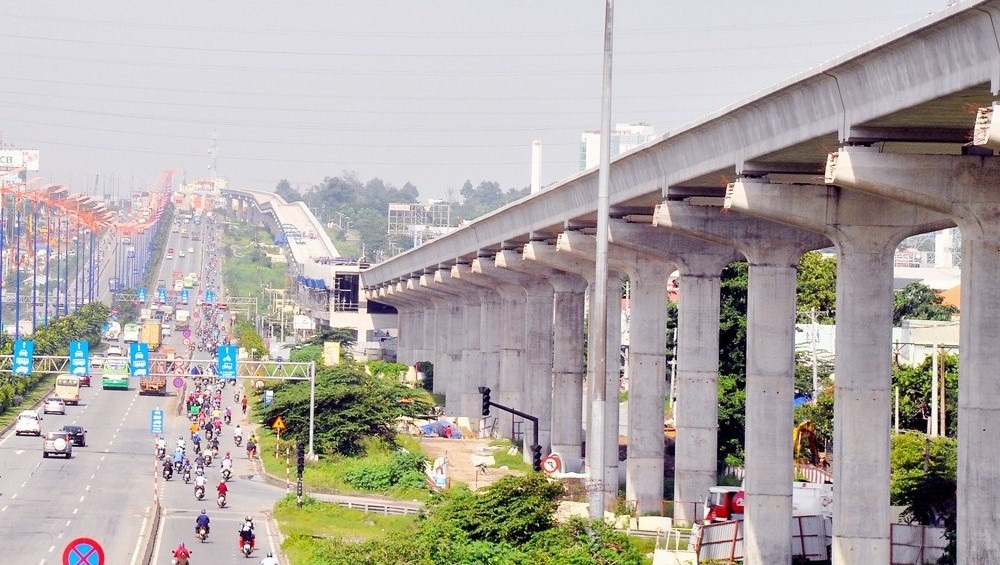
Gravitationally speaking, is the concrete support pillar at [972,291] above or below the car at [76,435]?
above

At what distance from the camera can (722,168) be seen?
41750 millimetres

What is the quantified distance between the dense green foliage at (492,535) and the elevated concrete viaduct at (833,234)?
272 cm

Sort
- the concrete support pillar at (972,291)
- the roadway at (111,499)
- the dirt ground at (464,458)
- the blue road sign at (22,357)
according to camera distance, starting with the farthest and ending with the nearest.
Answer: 1. the blue road sign at (22,357)
2. the dirt ground at (464,458)
3. the roadway at (111,499)
4. the concrete support pillar at (972,291)

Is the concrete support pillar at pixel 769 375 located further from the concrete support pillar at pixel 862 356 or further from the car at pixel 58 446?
the car at pixel 58 446

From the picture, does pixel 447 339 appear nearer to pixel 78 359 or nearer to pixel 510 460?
pixel 78 359

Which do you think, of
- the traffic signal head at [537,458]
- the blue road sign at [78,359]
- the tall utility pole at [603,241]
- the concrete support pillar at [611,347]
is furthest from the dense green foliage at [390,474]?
the tall utility pole at [603,241]

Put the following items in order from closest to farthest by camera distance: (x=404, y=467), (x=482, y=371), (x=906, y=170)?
(x=906, y=170) < (x=404, y=467) < (x=482, y=371)

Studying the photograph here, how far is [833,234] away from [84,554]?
17.2 metres

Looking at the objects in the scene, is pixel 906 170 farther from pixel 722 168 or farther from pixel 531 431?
pixel 531 431

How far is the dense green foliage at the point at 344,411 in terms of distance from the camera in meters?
82.5

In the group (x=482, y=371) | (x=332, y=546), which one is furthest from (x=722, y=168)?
(x=482, y=371)

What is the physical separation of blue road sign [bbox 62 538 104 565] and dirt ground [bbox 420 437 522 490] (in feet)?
127

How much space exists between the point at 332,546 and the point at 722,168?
14124mm

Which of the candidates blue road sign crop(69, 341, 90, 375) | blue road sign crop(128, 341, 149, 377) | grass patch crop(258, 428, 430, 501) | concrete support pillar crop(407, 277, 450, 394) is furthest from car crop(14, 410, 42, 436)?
concrete support pillar crop(407, 277, 450, 394)
